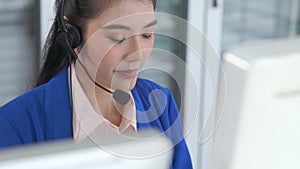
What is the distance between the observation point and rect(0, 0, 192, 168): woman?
1.30 metres

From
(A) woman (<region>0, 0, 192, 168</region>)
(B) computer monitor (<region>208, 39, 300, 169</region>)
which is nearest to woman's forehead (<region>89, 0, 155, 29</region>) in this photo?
(A) woman (<region>0, 0, 192, 168</region>)

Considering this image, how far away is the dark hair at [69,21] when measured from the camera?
1366 millimetres

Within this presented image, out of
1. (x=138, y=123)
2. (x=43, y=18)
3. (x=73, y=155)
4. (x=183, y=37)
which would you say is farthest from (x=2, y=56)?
(x=73, y=155)

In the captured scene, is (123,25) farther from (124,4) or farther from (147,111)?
(147,111)

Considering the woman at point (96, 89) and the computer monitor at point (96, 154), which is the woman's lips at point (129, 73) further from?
the computer monitor at point (96, 154)

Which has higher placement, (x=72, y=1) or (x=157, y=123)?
(x=72, y=1)

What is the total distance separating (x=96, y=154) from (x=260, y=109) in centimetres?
20

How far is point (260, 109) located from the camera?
542 millimetres

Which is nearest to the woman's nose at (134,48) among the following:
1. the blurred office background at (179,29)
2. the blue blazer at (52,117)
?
the blue blazer at (52,117)

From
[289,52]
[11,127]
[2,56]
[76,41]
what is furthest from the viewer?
[2,56]

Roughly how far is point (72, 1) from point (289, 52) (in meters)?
0.94

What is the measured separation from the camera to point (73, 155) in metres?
0.65

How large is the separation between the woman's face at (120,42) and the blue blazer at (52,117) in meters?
0.07

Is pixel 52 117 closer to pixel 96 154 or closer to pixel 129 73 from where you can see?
pixel 129 73
